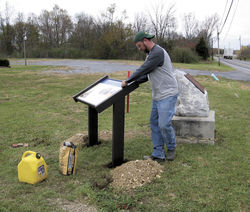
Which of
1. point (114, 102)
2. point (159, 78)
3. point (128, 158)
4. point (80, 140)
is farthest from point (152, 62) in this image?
point (80, 140)

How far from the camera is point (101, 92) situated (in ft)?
13.5

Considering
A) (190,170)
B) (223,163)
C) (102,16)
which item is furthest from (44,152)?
(102,16)

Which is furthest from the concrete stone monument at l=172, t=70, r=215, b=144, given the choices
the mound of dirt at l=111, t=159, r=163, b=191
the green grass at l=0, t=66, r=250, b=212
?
the mound of dirt at l=111, t=159, r=163, b=191

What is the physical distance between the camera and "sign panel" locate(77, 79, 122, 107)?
379 centimetres

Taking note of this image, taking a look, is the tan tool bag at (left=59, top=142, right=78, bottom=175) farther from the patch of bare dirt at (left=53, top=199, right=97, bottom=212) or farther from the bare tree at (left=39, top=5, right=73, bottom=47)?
the bare tree at (left=39, top=5, right=73, bottom=47)

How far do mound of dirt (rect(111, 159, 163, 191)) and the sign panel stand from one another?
3.37ft

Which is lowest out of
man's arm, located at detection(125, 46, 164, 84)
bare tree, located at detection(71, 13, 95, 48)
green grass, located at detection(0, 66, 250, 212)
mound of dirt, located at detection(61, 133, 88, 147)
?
green grass, located at detection(0, 66, 250, 212)

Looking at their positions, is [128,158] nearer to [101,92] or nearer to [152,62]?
[101,92]

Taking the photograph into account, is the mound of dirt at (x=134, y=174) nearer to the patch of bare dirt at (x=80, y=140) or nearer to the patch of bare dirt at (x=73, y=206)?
the patch of bare dirt at (x=73, y=206)

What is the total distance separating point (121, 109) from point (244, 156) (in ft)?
7.79

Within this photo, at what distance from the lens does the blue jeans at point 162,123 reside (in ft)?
12.7

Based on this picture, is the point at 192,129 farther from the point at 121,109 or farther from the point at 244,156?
the point at 121,109

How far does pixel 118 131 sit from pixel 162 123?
0.69 meters

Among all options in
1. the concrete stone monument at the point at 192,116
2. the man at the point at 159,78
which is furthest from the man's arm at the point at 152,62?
the concrete stone monument at the point at 192,116
